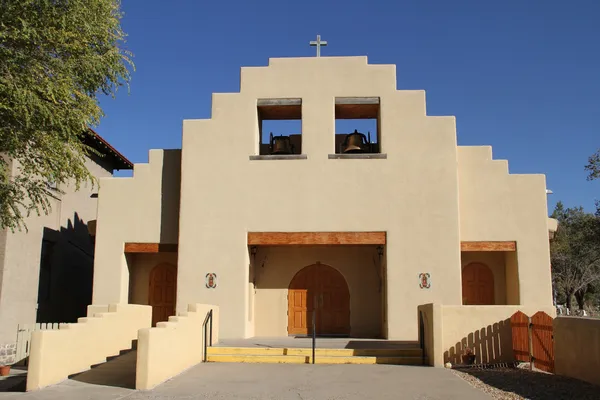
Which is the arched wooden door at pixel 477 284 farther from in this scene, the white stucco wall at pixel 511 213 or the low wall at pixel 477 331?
the low wall at pixel 477 331

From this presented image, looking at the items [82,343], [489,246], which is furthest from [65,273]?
[489,246]

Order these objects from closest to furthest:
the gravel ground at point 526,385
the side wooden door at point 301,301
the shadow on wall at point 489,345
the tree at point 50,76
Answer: the gravel ground at point 526,385 < the tree at point 50,76 < the shadow on wall at point 489,345 < the side wooden door at point 301,301

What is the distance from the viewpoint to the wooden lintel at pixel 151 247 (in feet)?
63.6

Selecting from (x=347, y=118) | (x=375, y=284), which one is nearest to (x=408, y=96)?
(x=347, y=118)

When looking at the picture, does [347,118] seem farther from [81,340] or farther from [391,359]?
[81,340]

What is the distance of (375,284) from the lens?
783 inches

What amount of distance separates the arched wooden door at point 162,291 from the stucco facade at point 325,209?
1.05 metres

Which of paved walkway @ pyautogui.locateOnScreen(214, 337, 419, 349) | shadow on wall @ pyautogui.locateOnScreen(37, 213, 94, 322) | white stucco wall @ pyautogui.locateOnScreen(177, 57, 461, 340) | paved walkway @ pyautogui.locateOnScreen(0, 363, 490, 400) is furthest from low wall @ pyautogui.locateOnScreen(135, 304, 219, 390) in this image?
shadow on wall @ pyautogui.locateOnScreen(37, 213, 94, 322)

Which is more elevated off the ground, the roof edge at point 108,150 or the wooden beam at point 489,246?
the roof edge at point 108,150

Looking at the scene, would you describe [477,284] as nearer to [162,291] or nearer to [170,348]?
[162,291]

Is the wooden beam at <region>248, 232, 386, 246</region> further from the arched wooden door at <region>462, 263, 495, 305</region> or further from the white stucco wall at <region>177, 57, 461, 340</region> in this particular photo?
the arched wooden door at <region>462, 263, 495, 305</region>

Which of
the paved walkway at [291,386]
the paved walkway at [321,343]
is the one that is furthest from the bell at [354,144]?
the paved walkway at [291,386]

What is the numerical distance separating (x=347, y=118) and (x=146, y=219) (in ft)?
23.2

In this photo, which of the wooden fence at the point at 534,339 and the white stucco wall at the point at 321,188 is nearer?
the wooden fence at the point at 534,339
